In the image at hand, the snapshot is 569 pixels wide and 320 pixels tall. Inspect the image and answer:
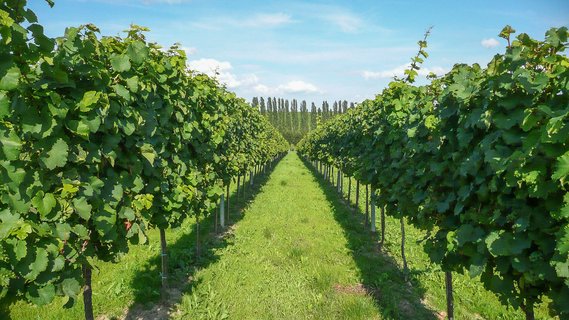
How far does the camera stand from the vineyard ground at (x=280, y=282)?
657 centimetres

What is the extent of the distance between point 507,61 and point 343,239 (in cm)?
852

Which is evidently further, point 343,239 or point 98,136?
point 343,239

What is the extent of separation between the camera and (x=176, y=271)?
27.3 feet


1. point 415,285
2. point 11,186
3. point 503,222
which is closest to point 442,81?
point 503,222

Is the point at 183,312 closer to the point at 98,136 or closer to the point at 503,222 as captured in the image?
the point at 98,136

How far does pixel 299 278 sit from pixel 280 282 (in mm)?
464

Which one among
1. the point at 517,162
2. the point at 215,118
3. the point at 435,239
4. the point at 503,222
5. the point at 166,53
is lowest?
the point at 435,239

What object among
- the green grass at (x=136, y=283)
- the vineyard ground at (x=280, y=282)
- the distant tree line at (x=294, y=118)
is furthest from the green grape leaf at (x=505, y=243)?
the distant tree line at (x=294, y=118)

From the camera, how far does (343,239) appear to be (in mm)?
11312

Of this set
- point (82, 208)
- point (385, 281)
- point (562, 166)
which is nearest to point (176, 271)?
point (385, 281)

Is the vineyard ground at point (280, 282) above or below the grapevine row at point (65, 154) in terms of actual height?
below

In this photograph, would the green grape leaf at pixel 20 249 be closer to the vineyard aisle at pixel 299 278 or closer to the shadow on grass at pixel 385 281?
the vineyard aisle at pixel 299 278

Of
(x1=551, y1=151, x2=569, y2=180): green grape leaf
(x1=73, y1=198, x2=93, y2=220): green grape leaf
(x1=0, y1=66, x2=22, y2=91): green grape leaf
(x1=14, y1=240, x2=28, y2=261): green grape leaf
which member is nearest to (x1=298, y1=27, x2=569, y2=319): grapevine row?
(x1=551, y1=151, x2=569, y2=180): green grape leaf

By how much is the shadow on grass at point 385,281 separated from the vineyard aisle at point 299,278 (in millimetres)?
17
